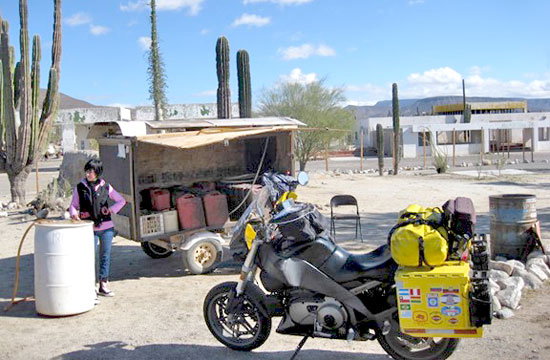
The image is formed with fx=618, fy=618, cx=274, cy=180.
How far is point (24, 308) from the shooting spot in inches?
268

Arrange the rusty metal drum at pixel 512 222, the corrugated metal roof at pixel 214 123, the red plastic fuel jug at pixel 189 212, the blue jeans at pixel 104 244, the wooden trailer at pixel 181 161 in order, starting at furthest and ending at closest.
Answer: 1. the corrugated metal roof at pixel 214 123
2. the red plastic fuel jug at pixel 189 212
3. the wooden trailer at pixel 181 161
4. the rusty metal drum at pixel 512 222
5. the blue jeans at pixel 104 244

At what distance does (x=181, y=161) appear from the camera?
32.9 feet

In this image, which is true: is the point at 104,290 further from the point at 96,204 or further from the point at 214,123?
the point at 214,123

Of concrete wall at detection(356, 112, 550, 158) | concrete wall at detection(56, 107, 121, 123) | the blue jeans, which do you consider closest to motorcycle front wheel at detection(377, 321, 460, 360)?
the blue jeans

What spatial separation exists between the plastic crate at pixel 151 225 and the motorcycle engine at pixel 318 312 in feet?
12.6

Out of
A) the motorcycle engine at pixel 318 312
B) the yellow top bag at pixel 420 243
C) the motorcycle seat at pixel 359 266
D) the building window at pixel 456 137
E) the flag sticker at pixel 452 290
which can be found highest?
the building window at pixel 456 137

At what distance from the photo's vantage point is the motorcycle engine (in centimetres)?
466

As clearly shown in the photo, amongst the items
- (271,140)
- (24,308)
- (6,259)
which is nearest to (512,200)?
(271,140)

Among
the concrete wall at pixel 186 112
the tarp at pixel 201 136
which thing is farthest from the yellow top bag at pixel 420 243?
the concrete wall at pixel 186 112

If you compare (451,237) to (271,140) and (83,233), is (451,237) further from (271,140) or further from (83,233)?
(271,140)

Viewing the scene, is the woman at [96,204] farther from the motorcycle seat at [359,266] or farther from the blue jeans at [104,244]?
the motorcycle seat at [359,266]

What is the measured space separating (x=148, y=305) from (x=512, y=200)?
4.47 metres

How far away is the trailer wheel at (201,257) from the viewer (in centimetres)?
820

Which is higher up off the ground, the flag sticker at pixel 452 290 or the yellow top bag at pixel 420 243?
the yellow top bag at pixel 420 243
